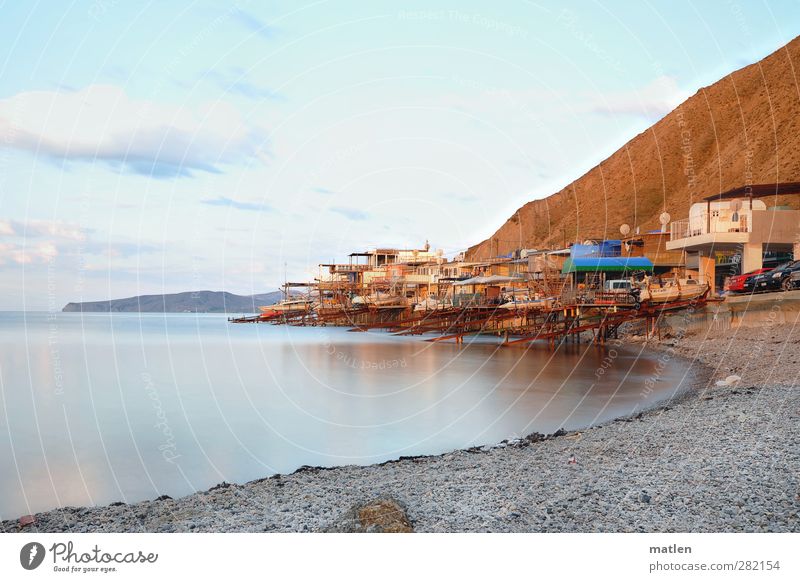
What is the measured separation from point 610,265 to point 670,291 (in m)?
10.6

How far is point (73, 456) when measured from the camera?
47.0ft

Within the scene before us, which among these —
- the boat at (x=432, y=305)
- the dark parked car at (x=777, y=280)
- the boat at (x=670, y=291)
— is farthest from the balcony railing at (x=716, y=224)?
the boat at (x=432, y=305)

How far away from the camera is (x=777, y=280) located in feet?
89.2

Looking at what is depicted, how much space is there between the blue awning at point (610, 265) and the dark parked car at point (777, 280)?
15294mm

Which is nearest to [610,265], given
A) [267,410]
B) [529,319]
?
[529,319]

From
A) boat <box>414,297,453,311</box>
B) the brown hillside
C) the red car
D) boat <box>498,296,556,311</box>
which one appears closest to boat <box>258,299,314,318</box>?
the brown hillside

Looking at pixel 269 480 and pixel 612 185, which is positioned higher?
pixel 612 185

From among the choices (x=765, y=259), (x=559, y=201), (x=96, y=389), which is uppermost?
(x=559, y=201)

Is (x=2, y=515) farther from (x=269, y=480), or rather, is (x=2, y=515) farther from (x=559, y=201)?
(x=559, y=201)

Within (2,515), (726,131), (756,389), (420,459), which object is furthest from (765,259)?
(726,131)

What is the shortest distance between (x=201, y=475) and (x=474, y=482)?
6.22 metres

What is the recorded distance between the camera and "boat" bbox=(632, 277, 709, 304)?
3312cm

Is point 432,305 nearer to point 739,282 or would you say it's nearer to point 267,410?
point 739,282

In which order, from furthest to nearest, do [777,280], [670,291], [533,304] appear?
[533,304] < [670,291] < [777,280]
